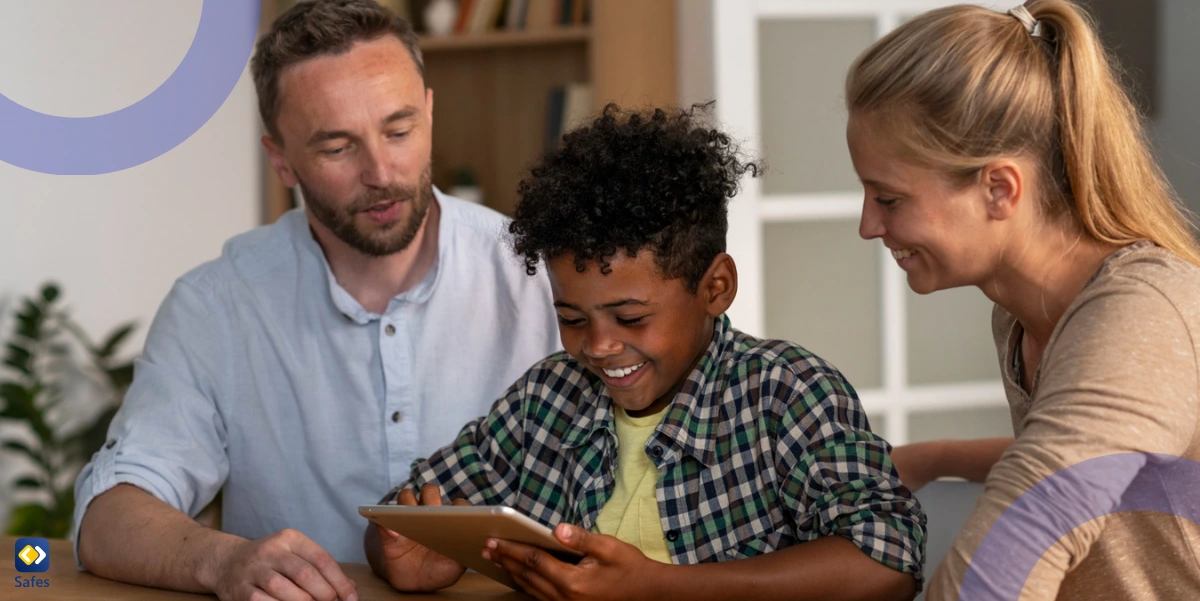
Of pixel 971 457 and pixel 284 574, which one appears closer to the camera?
pixel 284 574

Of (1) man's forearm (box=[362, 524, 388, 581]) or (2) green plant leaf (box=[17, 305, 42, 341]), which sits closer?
(1) man's forearm (box=[362, 524, 388, 581])

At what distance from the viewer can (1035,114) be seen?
3.58ft

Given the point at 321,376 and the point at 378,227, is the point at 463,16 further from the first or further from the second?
the point at 321,376

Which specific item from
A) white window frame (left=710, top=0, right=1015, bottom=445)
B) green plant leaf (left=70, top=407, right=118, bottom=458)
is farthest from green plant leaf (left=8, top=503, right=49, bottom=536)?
white window frame (left=710, top=0, right=1015, bottom=445)

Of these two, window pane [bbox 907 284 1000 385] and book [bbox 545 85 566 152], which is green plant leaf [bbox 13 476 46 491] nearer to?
book [bbox 545 85 566 152]

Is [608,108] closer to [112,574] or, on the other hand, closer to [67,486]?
[112,574]

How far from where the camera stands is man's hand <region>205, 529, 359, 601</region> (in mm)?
1162

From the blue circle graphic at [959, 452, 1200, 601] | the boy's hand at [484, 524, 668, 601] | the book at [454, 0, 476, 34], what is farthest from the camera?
the book at [454, 0, 476, 34]

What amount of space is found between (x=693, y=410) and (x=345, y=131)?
0.75 meters

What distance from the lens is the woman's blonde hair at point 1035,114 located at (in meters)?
1.09

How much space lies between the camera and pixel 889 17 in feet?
8.12

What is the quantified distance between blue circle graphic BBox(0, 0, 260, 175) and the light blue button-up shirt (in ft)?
1.12

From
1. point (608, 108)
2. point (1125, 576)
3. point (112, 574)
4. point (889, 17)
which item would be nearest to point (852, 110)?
point (608, 108)

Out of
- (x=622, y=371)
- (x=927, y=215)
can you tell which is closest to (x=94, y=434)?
(x=622, y=371)
